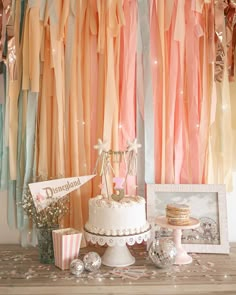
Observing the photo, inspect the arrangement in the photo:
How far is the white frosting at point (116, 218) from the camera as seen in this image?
3.35ft

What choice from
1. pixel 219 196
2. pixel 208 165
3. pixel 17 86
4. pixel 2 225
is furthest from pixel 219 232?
pixel 17 86

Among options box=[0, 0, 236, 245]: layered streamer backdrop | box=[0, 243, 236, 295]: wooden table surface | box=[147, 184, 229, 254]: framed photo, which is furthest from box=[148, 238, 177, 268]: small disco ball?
box=[0, 0, 236, 245]: layered streamer backdrop

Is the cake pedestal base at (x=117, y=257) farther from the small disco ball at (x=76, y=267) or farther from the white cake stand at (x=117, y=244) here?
the small disco ball at (x=76, y=267)

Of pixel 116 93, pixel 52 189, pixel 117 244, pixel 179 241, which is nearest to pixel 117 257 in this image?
pixel 117 244

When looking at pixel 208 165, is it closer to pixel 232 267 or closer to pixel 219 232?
pixel 219 232

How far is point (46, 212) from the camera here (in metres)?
1.12

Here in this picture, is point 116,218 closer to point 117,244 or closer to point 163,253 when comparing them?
point 117,244

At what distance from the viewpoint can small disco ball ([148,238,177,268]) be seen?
1024mm

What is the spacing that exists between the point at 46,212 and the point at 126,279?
1.19 feet

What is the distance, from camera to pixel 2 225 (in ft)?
4.25

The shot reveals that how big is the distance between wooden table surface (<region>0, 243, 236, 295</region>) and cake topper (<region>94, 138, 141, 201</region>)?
0.86 feet

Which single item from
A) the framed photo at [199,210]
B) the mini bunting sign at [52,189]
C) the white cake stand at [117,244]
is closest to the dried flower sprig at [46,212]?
the mini bunting sign at [52,189]

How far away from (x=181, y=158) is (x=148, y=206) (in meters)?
0.24

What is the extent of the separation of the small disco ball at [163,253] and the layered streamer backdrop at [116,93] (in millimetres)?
274
